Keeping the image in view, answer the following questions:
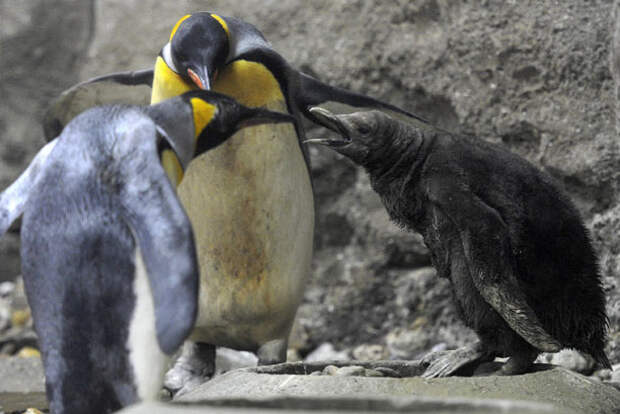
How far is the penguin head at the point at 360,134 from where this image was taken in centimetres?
222

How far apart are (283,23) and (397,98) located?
0.75 meters

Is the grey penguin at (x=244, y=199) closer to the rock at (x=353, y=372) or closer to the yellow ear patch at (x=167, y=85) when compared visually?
the yellow ear patch at (x=167, y=85)

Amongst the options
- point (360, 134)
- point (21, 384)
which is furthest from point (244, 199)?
point (21, 384)

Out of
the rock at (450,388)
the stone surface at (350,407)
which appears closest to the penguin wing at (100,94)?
the rock at (450,388)

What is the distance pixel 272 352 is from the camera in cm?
267

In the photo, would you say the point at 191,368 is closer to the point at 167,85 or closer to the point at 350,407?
the point at 167,85

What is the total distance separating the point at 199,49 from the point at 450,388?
119 centimetres

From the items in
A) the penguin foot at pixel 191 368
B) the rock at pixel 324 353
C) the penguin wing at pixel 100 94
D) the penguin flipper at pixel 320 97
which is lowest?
the rock at pixel 324 353

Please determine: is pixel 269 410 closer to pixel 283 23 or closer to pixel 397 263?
pixel 397 263

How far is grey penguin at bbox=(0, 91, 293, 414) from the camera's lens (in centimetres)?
169

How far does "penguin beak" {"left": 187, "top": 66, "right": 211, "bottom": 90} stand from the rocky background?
2.20ft

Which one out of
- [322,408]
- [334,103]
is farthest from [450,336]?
[322,408]

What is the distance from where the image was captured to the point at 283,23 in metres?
4.09

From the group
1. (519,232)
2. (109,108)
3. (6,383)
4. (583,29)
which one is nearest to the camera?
(109,108)
